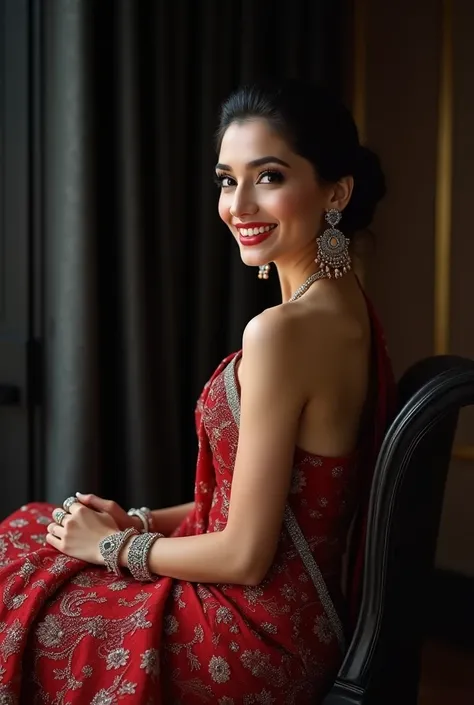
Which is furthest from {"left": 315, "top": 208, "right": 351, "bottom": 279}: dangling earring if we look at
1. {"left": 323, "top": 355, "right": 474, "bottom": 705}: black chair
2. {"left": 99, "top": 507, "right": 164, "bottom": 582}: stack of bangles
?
{"left": 99, "top": 507, "right": 164, "bottom": 582}: stack of bangles

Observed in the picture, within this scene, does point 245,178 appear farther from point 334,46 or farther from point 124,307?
point 334,46

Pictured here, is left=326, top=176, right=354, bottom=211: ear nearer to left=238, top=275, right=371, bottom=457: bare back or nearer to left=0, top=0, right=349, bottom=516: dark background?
left=238, top=275, right=371, bottom=457: bare back

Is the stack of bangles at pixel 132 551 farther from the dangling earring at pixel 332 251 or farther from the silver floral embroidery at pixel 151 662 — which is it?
the dangling earring at pixel 332 251

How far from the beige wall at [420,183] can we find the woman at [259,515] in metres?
0.87

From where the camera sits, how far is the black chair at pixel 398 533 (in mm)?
1227

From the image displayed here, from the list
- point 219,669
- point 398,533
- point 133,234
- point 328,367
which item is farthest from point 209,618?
point 133,234

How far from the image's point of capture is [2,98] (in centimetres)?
212

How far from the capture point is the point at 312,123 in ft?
4.70

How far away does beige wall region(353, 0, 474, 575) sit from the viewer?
7.63 ft

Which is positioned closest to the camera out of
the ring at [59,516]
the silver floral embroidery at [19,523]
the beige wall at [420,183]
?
the ring at [59,516]

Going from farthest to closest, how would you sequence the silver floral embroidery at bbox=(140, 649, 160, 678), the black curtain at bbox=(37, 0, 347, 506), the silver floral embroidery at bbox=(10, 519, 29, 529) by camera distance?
the black curtain at bbox=(37, 0, 347, 506), the silver floral embroidery at bbox=(10, 519, 29, 529), the silver floral embroidery at bbox=(140, 649, 160, 678)

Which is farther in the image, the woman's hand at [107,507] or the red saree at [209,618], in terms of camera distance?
the woman's hand at [107,507]

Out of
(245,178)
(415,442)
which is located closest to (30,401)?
(245,178)

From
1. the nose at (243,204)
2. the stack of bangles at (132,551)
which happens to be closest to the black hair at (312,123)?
the nose at (243,204)
